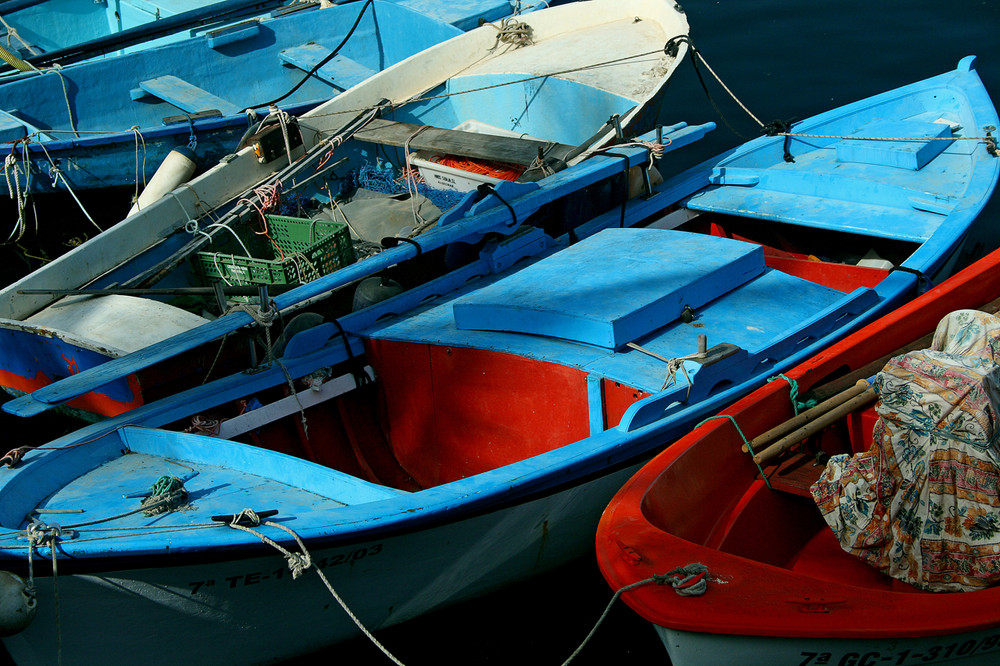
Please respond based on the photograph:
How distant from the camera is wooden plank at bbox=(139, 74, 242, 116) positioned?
8.91 meters

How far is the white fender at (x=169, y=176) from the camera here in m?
7.35

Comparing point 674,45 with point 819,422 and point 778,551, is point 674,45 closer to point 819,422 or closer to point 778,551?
point 819,422

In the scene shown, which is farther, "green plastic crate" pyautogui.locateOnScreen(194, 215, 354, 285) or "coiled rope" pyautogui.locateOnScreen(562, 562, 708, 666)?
"green plastic crate" pyautogui.locateOnScreen(194, 215, 354, 285)

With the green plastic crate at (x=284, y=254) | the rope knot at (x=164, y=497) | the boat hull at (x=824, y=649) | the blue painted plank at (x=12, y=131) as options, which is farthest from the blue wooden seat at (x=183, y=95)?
the boat hull at (x=824, y=649)

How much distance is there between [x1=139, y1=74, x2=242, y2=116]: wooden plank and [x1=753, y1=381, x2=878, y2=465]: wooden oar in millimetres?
6429

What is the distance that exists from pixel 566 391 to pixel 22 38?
9.43 metres

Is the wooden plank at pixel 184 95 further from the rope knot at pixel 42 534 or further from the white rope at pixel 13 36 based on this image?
the rope knot at pixel 42 534

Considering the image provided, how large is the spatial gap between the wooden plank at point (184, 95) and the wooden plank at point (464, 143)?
6.88 feet

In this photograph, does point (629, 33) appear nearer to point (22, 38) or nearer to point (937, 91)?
point (937, 91)

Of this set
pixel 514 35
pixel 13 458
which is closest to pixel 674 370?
pixel 13 458

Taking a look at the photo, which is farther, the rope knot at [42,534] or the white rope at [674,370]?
the white rope at [674,370]

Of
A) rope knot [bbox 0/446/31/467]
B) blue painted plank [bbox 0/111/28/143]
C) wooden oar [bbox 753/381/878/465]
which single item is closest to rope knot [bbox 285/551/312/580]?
rope knot [bbox 0/446/31/467]

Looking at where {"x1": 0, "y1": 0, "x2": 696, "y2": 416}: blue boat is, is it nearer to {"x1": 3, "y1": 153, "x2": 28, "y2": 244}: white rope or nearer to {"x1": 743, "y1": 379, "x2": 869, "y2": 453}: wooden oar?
{"x1": 3, "y1": 153, "x2": 28, "y2": 244}: white rope

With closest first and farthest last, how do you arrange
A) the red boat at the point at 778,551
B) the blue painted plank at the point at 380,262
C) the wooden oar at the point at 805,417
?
the red boat at the point at 778,551 < the wooden oar at the point at 805,417 < the blue painted plank at the point at 380,262
